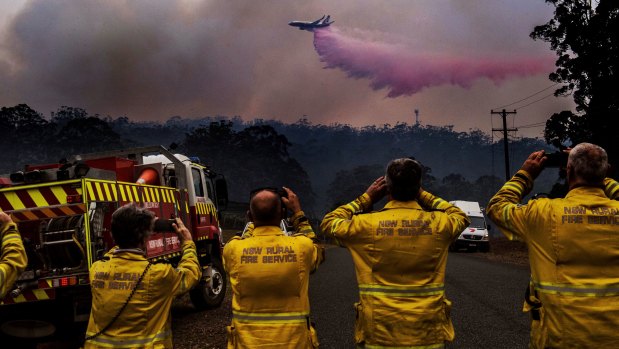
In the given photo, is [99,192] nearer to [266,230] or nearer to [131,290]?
[131,290]

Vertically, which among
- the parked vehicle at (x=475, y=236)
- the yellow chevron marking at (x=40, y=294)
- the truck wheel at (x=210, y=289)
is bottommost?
the parked vehicle at (x=475, y=236)

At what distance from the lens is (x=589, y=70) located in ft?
86.1

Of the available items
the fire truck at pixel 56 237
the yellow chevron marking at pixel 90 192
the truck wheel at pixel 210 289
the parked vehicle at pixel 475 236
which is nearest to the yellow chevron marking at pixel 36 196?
the fire truck at pixel 56 237

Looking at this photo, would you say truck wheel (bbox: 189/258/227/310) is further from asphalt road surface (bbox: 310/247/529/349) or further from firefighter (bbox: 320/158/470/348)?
firefighter (bbox: 320/158/470/348)

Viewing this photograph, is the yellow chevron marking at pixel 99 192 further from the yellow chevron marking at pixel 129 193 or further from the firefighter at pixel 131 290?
the firefighter at pixel 131 290

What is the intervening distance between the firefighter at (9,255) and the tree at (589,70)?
25905mm

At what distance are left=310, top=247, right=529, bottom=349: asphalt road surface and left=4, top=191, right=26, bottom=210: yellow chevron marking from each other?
4206mm

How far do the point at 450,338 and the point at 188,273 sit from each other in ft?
5.74

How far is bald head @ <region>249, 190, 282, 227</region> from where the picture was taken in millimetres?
3264

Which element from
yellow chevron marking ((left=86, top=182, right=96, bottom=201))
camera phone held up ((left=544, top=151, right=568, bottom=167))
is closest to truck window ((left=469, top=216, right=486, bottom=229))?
yellow chevron marking ((left=86, top=182, right=96, bottom=201))

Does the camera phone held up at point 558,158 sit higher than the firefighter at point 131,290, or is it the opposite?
the camera phone held up at point 558,158

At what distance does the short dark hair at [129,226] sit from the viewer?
321cm

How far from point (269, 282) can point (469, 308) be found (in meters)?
6.82

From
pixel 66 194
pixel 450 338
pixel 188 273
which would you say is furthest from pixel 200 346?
pixel 450 338
